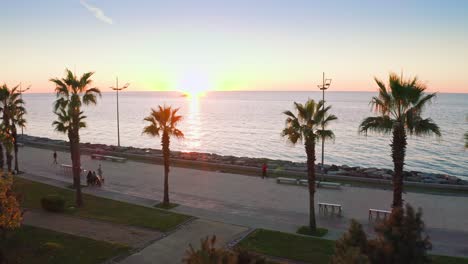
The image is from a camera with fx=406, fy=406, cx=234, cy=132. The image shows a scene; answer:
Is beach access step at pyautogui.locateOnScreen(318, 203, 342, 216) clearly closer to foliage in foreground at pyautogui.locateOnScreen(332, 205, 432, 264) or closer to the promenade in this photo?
the promenade

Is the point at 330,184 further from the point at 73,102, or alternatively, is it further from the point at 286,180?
the point at 73,102

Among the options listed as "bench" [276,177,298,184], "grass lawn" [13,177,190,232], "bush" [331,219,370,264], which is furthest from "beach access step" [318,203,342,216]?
"bush" [331,219,370,264]

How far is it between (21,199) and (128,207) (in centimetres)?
622

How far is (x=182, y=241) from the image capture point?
17.7m

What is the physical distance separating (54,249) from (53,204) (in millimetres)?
5960

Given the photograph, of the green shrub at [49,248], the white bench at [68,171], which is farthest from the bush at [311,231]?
the white bench at [68,171]

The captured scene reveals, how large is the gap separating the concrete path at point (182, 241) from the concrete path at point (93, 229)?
0.75 metres

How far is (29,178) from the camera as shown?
30391mm

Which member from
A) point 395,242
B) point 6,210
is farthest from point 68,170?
point 395,242

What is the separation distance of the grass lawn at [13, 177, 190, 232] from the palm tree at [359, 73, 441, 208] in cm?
1042

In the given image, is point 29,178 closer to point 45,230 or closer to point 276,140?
Result: point 45,230

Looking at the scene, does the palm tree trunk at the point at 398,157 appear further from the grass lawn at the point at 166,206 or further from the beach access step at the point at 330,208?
the grass lawn at the point at 166,206

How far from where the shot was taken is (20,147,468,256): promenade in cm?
2008

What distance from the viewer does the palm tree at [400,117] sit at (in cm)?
1562
